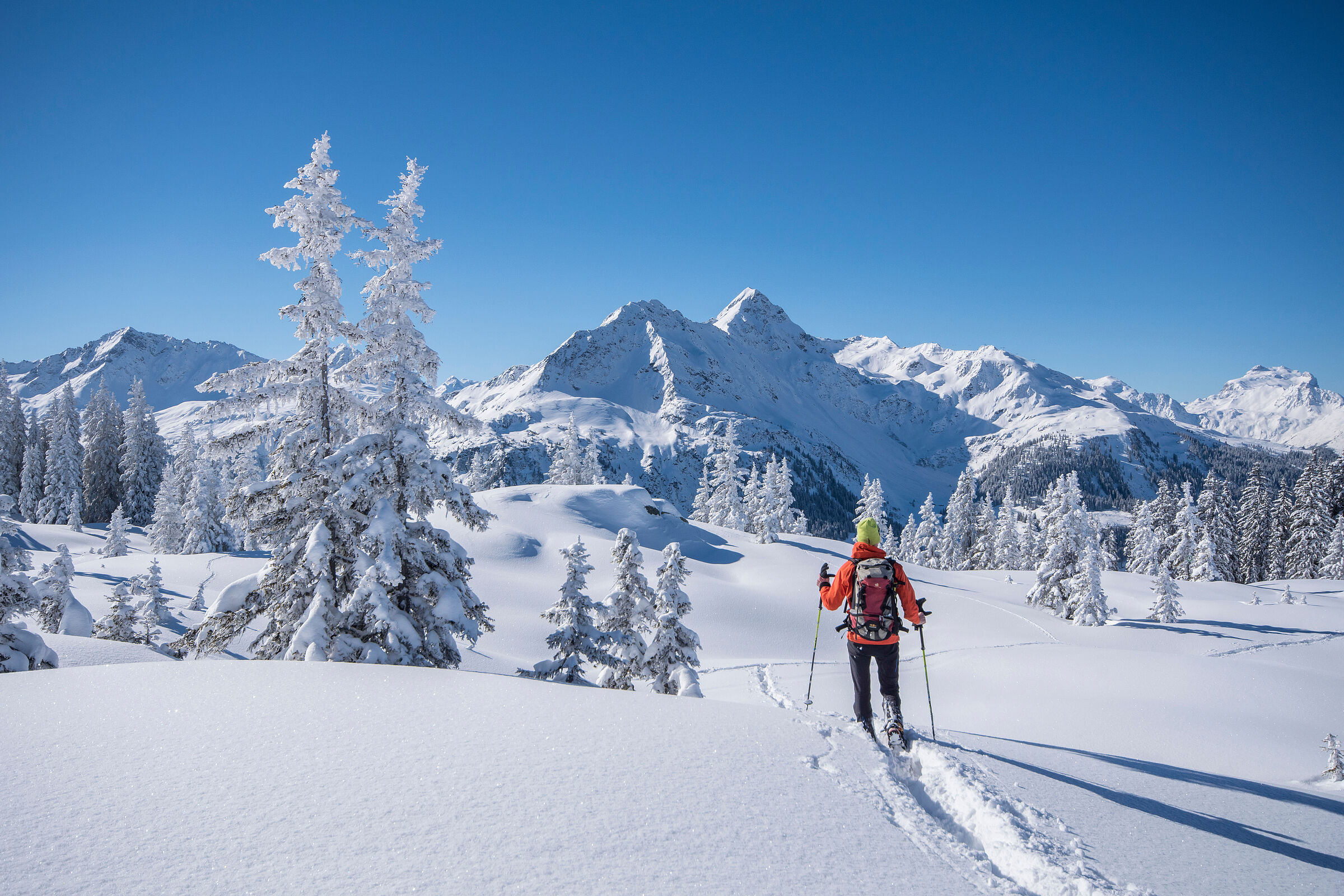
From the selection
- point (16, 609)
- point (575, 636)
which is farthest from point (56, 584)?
point (575, 636)

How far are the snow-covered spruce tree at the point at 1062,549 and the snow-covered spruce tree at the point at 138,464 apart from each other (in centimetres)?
7788

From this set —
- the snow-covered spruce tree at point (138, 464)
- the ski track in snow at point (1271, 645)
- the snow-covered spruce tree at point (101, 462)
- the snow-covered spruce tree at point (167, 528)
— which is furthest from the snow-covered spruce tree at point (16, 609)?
the snow-covered spruce tree at point (101, 462)

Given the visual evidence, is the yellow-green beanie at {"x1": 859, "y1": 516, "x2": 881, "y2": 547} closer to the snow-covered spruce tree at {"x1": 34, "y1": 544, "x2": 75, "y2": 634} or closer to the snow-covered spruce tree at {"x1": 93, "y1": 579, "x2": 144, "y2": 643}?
the snow-covered spruce tree at {"x1": 93, "y1": 579, "x2": 144, "y2": 643}

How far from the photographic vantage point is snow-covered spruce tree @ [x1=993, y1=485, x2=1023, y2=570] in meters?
61.7

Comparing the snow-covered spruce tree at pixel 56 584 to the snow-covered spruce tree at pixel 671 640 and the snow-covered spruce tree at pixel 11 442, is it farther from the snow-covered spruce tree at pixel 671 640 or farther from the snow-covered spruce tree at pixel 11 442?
the snow-covered spruce tree at pixel 11 442

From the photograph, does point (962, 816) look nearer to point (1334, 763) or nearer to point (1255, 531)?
point (1334, 763)

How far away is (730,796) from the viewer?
4.53 meters

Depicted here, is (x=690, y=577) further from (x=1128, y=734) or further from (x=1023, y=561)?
(x=1023, y=561)

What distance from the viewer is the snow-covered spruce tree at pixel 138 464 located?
2260 inches

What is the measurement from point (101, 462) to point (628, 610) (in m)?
69.2

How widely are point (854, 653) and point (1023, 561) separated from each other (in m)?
67.6

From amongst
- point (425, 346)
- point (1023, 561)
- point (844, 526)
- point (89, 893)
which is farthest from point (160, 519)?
point (844, 526)

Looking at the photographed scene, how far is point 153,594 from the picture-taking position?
68.1 ft

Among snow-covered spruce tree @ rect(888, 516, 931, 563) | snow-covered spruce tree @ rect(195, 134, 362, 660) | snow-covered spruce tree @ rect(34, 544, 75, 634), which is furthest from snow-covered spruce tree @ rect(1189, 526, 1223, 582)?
snow-covered spruce tree @ rect(34, 544, 75, 634)
